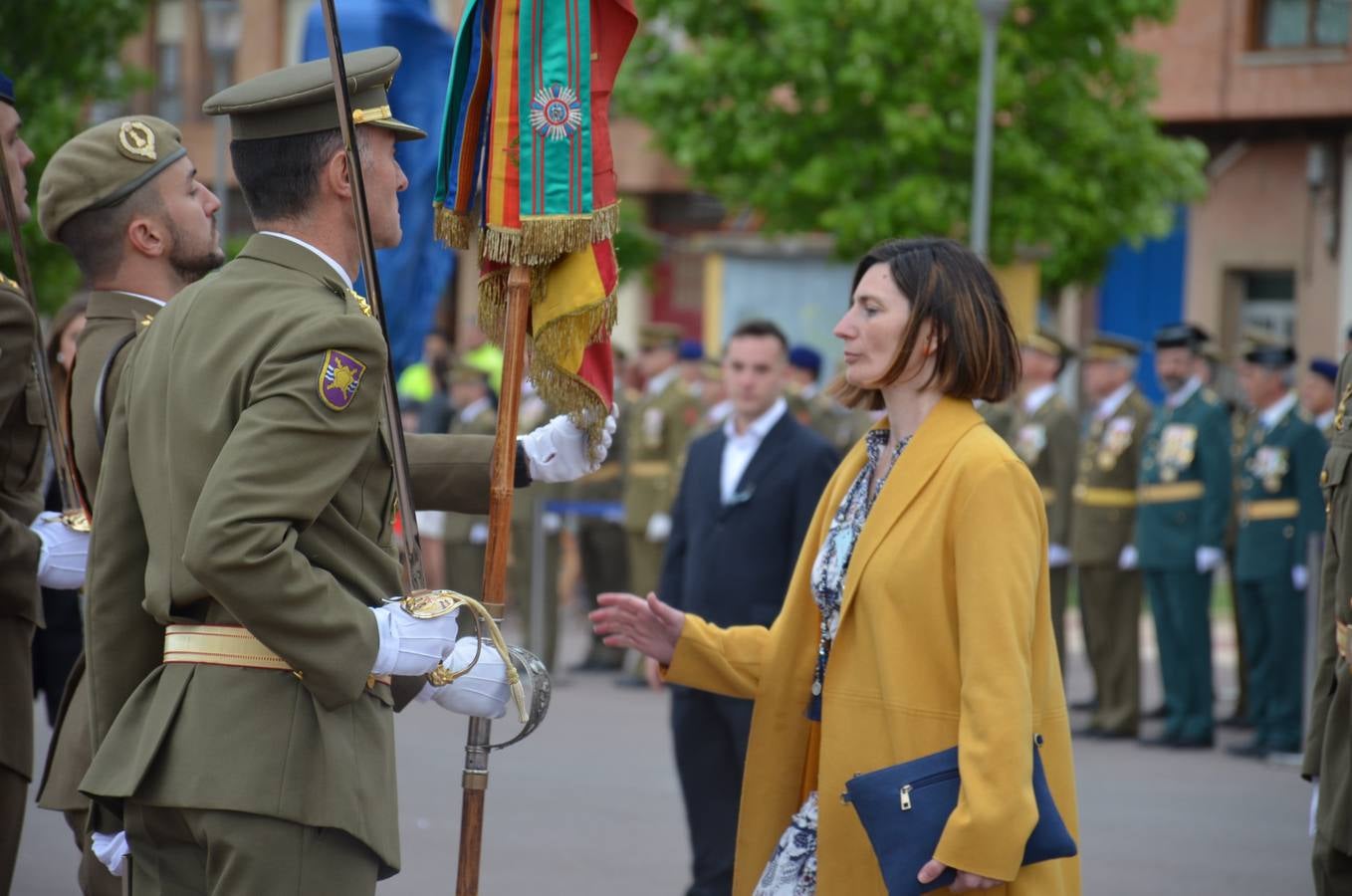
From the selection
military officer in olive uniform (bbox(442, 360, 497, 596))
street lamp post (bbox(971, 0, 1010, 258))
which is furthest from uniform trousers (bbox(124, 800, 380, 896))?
street lamp post (bbox(971, 0, 1010, 258))

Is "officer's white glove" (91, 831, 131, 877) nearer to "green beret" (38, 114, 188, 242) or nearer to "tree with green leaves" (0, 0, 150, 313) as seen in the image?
→ "green beret" (38, 114, 188, 242)

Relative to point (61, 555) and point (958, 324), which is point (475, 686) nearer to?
point (958, 324)

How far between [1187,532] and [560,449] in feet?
23.9

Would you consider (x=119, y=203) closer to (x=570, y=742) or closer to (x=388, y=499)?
(x=388, y=499)

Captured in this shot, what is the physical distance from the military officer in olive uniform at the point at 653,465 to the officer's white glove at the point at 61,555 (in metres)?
8.02

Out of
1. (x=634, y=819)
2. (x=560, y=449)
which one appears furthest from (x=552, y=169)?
(x=634, y=819)

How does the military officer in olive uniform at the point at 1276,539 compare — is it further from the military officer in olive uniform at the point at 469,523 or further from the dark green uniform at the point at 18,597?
the dark green uniform at the point at 18,597

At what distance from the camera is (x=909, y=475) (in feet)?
11.6

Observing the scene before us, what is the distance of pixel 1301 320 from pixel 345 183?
72.4ft

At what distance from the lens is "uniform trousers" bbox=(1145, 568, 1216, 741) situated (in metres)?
10.3

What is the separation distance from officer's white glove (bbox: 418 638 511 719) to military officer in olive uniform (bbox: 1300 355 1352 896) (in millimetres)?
2066

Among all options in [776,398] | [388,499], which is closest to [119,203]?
[388,499]

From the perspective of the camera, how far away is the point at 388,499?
317cm

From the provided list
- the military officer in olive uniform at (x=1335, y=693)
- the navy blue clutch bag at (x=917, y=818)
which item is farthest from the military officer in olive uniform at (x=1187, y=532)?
the navy blue clutch bag at (x=917, y=818)
